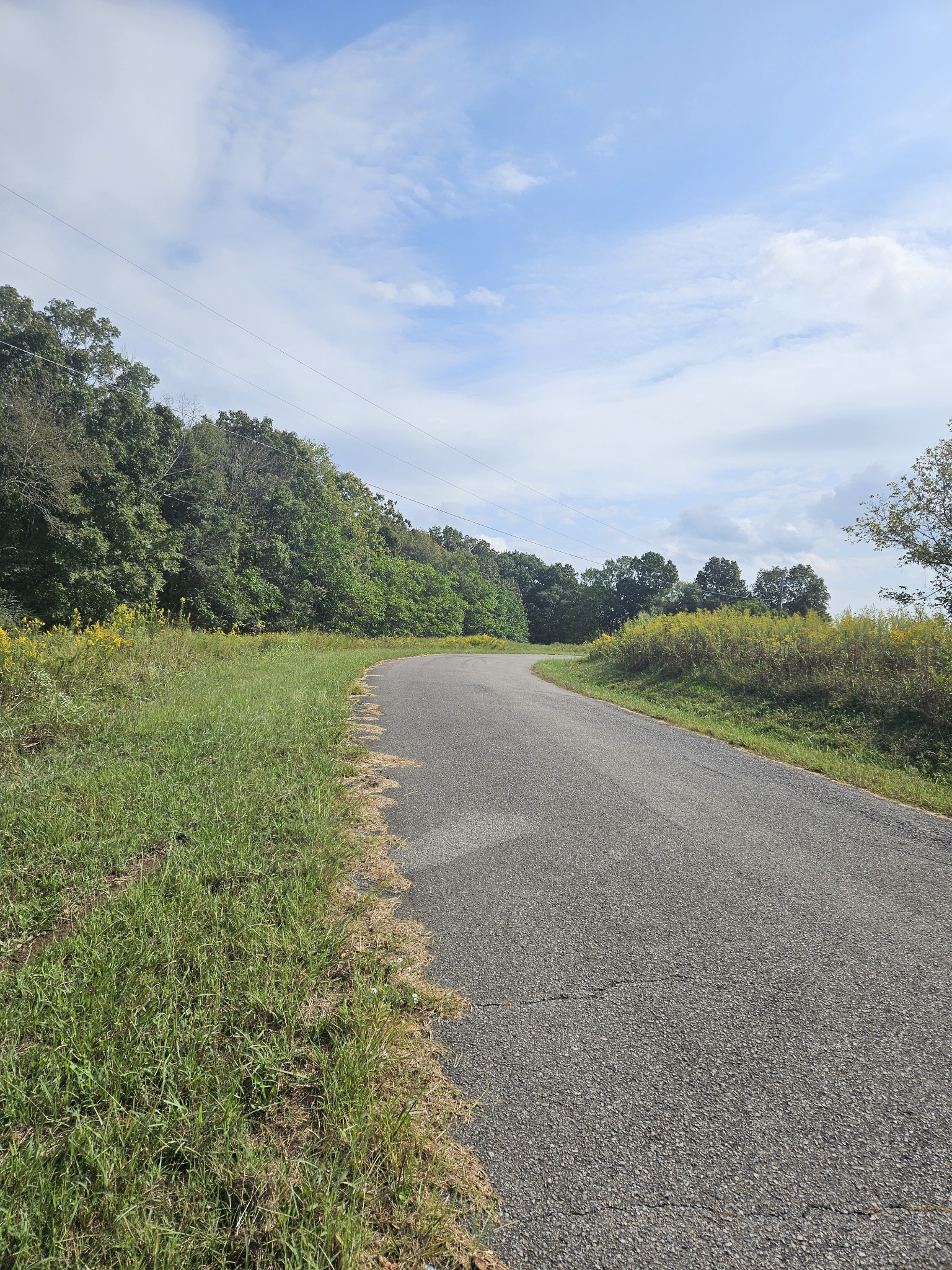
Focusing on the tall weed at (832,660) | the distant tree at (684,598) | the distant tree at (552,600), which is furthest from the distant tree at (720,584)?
the tall weed at (832,660)

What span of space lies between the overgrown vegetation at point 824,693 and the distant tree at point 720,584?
46090 millimetres

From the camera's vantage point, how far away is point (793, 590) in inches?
2039

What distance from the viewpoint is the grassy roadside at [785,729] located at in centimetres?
664

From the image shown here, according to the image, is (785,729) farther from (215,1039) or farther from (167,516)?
(167,516)

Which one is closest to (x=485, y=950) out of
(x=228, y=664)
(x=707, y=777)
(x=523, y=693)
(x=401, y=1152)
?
(x=401, y=1152)

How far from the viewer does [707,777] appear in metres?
6.35

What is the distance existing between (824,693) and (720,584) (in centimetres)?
5498

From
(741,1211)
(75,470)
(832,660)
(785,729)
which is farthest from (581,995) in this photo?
(75,470)

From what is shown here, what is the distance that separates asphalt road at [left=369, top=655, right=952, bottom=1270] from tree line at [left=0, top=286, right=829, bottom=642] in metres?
19.4

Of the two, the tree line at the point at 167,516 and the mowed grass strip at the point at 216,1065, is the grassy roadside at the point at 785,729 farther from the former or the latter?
the tree line at the point at 167,516

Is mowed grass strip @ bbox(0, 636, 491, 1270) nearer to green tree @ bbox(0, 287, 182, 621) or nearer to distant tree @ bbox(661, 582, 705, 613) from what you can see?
green tree @ bbox(0, 287, 182, 621)

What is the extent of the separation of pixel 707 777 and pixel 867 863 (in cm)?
220

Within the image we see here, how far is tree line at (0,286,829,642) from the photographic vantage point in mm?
20469

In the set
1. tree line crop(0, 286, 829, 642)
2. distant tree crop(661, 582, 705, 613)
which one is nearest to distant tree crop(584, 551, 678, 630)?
distant tree crop(661, 582, 705, 613)
